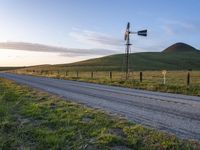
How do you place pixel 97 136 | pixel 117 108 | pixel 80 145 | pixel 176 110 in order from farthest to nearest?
pixel 117 108 → pixel 176 110 → pixel 97 136 → pixel 80 145

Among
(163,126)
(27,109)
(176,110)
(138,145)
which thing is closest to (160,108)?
(176,110)

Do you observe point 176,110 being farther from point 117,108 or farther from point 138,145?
point 138,145

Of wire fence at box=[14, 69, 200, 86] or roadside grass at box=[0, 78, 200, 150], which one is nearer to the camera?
roadside grass at box=[0, 78, 200, 150]

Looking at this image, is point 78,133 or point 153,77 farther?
point 153,77

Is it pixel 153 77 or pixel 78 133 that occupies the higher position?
pixel 78 133

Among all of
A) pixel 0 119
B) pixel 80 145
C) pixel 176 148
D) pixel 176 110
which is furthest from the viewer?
pixel 176 110

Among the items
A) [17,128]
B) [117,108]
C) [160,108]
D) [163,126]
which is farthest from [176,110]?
[17,128]

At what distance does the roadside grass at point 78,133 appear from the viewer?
27.3ft

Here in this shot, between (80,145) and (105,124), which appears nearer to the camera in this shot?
(80,145)

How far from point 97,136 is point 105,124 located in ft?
5.19

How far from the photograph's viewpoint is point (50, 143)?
865 cm

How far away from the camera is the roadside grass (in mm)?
8328

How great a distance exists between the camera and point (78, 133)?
31.3 ft

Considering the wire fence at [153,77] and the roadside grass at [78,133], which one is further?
the wire fence at [153,77]
